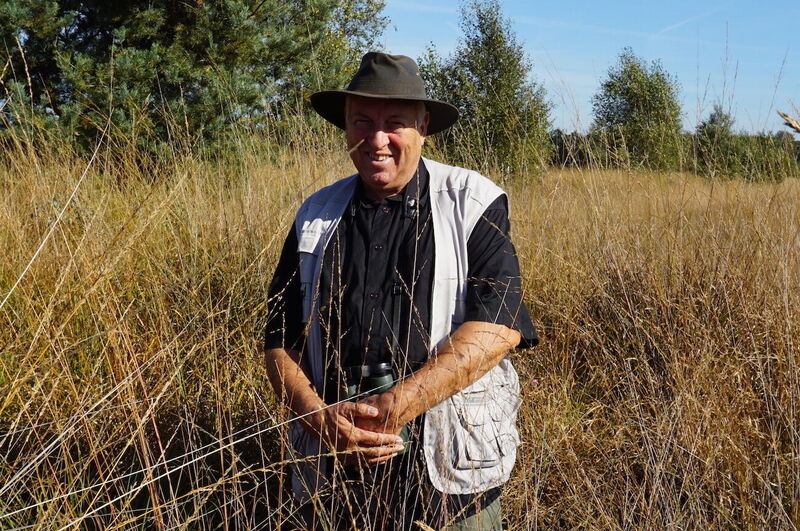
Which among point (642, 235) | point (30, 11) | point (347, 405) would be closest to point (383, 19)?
point (30, 11)

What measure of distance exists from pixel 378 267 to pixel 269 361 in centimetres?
45

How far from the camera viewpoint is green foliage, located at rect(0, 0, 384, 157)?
5.93 m

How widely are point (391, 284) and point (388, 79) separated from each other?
24.3 inches

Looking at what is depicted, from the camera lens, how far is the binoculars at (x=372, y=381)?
200cm

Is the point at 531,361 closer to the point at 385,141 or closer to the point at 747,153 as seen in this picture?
the point at 385,141

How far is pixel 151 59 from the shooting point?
6.02 metres

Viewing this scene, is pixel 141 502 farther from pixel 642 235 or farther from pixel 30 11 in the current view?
pixel 30 11

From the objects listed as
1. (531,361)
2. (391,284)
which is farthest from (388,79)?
(531,361)

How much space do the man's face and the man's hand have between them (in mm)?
714

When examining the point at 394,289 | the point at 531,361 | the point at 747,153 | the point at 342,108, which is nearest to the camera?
the point at 394,289

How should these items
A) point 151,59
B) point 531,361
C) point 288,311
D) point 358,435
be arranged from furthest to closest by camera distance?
point 151,59, point 531,361, point 288,311, point 358,435

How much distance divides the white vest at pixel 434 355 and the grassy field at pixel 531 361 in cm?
13

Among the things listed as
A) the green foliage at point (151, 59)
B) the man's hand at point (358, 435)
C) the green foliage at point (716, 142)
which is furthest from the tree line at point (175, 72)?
the man's hand at point (358, 435)

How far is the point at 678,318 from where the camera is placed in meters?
2.90
